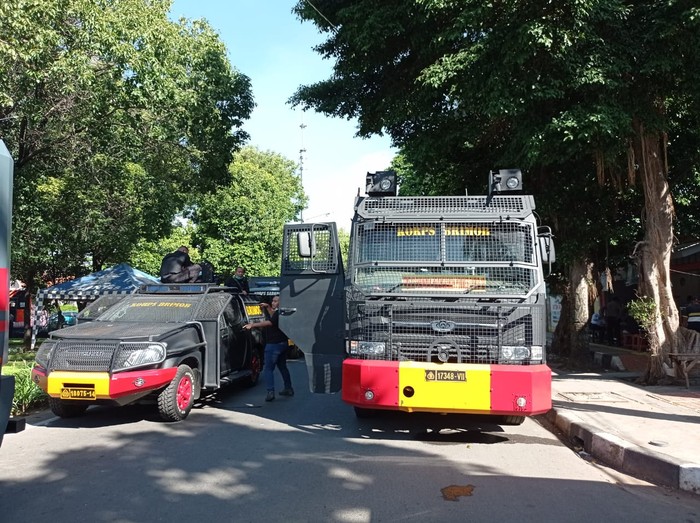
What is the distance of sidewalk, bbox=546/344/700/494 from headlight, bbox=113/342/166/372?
5300 mm

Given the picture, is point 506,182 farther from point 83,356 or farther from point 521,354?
point 83,356

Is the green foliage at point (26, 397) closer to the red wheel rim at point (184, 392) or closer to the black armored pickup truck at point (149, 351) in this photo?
the black armored pickup truck at point (149, 351)

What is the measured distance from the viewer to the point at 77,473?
18.0 ft

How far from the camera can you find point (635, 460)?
18.8ft

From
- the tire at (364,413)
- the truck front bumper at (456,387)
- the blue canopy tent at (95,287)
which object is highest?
the blue canopy tent at (95,287)

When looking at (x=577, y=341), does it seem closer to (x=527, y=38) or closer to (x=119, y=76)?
(x=527, y=38)

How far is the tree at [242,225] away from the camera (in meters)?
34.3

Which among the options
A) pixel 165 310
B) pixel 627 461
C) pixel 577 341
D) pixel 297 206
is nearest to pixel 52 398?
pixel 165 310

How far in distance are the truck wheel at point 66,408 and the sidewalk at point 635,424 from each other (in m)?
6.38

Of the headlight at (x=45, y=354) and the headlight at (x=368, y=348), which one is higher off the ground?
the headlight at (x=368, y=348)

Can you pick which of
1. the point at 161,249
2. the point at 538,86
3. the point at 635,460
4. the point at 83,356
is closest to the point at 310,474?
the point at 635,460

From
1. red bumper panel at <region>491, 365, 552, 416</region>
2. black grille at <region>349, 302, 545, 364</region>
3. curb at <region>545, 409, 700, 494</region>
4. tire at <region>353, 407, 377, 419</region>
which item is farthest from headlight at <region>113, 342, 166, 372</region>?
curb at <region>545, 409, 700, 494</region>

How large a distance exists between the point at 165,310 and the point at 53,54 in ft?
17.7

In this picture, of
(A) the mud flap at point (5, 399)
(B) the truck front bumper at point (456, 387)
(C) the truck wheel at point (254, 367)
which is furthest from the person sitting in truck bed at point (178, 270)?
(A) the mud flap at point (5, 399)
